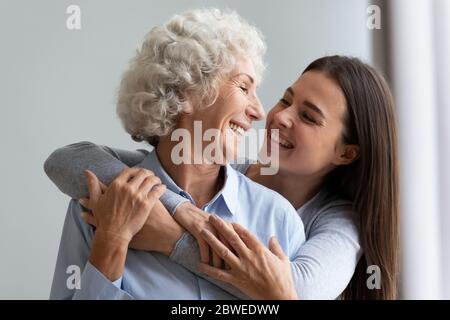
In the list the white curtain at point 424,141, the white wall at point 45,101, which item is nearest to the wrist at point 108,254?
the white wall at point 45,101

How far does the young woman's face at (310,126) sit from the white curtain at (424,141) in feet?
2.20

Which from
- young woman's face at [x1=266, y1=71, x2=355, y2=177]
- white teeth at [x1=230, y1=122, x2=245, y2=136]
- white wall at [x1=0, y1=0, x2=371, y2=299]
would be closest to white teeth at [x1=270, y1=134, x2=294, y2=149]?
young woman's face at [x1=266, y1=71, x2=355, y2=177]

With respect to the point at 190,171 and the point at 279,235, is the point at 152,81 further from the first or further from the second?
the point at 279,235

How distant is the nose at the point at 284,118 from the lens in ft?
4.75

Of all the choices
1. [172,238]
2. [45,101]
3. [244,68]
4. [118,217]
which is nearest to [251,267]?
[172,238]

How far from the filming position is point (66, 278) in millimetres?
1256

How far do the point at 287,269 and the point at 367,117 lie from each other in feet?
1.57

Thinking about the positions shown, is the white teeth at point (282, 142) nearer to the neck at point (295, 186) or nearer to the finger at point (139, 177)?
the neck at point (295, 186)

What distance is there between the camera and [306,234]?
1.46 metres

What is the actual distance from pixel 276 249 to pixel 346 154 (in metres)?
0.43

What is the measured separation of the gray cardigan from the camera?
3.97ft

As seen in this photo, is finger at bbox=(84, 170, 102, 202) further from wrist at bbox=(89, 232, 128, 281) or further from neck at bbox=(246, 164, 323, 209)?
neck at bbox=(246, 164, 323, 209)

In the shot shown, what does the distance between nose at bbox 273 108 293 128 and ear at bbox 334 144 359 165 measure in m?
0.15

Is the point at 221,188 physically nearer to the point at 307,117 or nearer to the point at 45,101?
the point at 307,117
